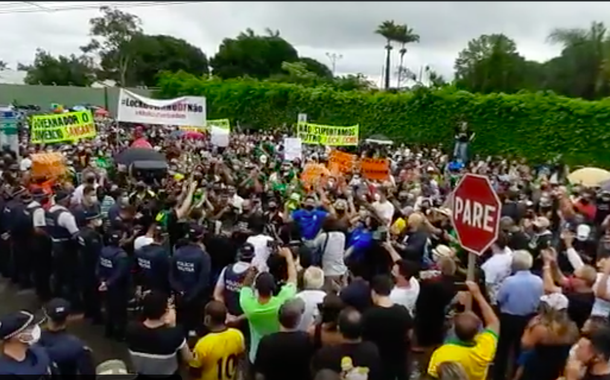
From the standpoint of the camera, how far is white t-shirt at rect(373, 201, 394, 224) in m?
9.95

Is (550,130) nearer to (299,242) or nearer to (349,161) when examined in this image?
(349,161)

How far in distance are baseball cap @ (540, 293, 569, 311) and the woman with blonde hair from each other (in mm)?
25

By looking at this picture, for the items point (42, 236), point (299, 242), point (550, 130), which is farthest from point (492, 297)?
point (550, 130)

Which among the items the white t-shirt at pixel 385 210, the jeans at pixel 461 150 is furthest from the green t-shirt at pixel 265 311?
the jeans at pixel 461 150

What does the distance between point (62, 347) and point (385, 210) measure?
611cm

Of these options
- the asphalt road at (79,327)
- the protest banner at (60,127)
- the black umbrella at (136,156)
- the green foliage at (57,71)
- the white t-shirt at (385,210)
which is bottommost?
the asphalt road at (79,327)

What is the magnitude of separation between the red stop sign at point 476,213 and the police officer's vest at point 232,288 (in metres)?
2.45

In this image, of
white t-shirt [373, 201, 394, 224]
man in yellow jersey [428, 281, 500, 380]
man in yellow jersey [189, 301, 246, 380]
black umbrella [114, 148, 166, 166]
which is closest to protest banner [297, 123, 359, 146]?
black umbrella [114, 148, 166, 166]

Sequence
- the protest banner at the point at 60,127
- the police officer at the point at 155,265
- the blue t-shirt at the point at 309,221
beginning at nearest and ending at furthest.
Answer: the police officer at the point at 155,265, the blue t-shirt at the point at 309,221, the protest banner at the point at 60,127

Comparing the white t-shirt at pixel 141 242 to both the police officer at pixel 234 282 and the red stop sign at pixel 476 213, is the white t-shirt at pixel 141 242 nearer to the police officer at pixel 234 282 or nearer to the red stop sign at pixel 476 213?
the police officer at pixel 234 282

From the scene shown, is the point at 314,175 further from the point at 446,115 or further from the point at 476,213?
the point at 446,115

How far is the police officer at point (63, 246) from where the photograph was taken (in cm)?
889

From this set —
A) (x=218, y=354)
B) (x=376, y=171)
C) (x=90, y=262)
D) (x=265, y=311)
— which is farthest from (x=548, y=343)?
(x=376, y=171)

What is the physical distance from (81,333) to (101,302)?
48 cm
